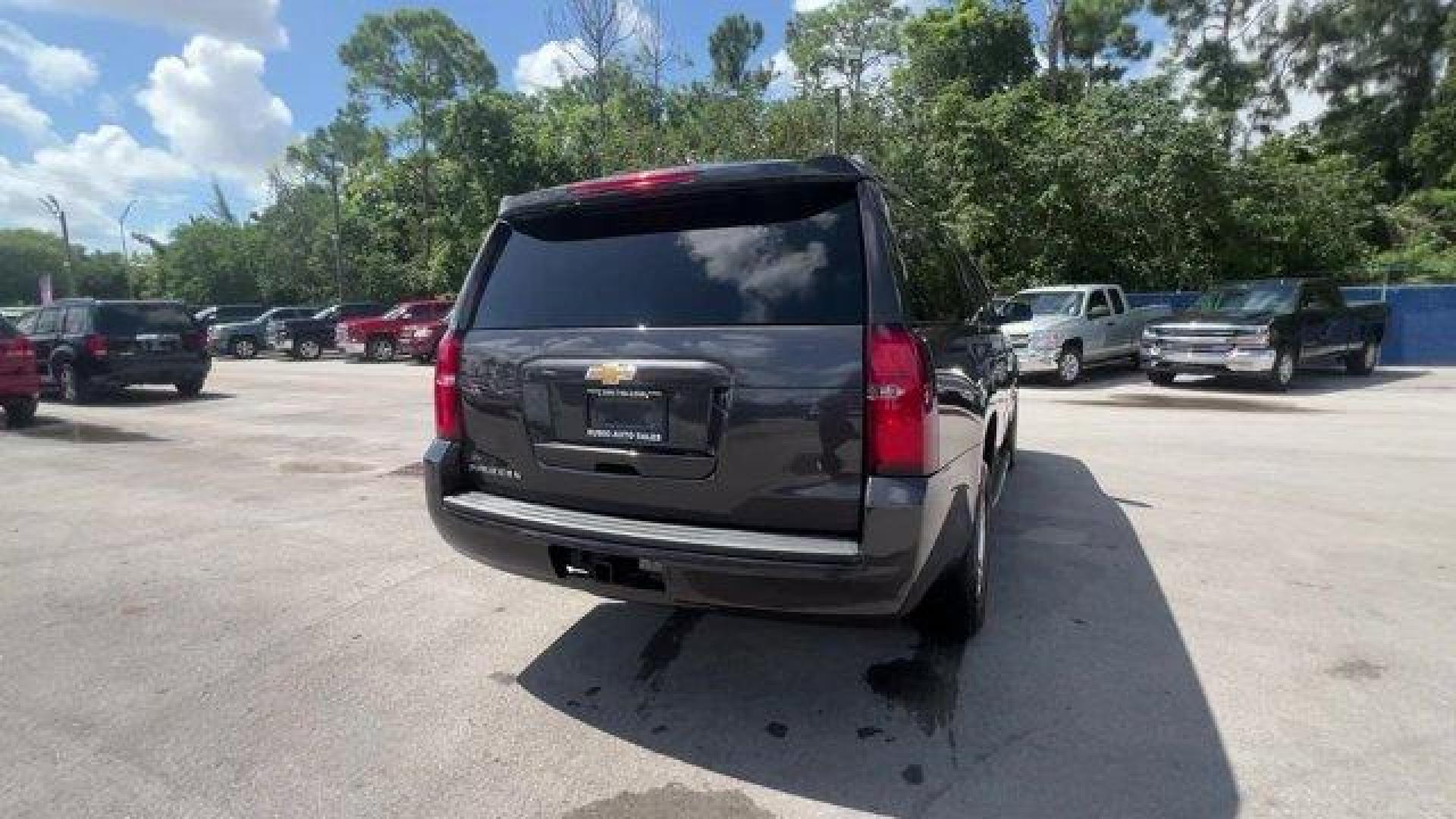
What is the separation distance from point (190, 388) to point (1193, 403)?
1710cm

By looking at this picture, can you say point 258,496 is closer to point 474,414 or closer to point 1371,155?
point 474,414

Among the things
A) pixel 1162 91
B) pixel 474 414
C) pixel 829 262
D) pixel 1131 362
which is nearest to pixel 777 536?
pixel 829 262

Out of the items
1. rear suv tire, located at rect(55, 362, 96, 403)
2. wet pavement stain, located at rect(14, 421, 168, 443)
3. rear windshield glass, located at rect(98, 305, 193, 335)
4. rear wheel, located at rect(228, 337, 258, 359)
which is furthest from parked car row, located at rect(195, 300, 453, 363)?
wet pavement stain, located at rect(14, 421, 168, 443)

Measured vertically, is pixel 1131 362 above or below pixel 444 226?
below

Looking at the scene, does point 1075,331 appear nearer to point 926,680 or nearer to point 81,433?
point 926,680

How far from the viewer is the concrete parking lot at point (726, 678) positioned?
9.55ft

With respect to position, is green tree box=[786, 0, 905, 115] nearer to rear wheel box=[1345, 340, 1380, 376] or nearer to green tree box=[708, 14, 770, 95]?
green tree box=[708, 14, 770, 95]

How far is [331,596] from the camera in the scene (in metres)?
4.83

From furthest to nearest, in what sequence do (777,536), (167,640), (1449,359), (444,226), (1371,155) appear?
(444,226) → (1371,155) → (1449,359) → (167,640) → (777,536)

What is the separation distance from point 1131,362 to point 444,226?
100 ft

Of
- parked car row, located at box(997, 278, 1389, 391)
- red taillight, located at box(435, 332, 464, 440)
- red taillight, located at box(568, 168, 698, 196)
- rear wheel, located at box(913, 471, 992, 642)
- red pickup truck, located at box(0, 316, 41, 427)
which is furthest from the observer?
parked car row, located at box(997, 278, 1389, 391)

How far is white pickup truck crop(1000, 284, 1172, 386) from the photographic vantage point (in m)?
15.4

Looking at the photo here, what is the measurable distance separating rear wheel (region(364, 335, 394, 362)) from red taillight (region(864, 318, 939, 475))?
1050 inches

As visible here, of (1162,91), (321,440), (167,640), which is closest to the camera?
(167,640)
